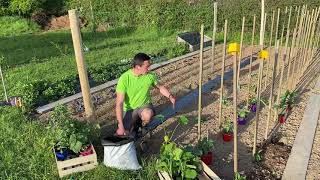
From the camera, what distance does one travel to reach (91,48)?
11250mm

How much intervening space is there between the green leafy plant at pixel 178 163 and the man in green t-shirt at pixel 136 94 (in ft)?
2.86

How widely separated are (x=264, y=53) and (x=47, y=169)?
8.67 ft

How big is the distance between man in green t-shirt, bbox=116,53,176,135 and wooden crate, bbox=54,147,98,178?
1.87ft

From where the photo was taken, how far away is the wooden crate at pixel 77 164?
3.87m

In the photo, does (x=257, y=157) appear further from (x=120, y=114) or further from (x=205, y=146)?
(x=120, y=114)

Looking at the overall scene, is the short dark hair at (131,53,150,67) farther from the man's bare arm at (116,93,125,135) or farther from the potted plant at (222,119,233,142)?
the potted plant at (222,119,233,142)

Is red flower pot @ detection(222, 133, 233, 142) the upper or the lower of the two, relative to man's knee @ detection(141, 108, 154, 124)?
lower

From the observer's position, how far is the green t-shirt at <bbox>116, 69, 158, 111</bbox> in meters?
4.53

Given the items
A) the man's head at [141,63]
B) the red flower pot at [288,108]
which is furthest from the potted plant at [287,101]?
the man's head at [141,63]

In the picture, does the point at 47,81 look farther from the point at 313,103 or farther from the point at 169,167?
A: the point at 313,103

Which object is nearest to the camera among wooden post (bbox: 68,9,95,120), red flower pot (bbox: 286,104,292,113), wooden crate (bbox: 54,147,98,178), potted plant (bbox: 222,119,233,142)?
wooden crate (bbox: 54,147,98,178)

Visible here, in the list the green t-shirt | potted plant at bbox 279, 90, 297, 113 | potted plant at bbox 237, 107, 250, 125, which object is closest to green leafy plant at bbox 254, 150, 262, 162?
potted plant at bbox 237, 107, 250, 125

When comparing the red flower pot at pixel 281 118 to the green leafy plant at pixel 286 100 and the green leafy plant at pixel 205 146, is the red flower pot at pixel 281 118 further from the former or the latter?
the green leafy plant at pixel 205 146

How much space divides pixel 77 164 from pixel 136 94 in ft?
3.95
